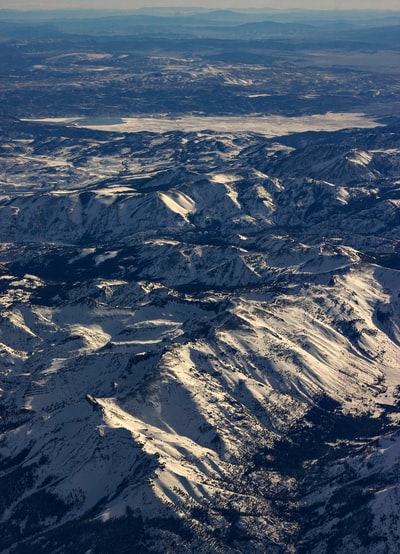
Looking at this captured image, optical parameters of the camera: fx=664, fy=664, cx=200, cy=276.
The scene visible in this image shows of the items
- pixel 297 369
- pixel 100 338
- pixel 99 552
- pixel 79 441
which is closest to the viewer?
pixel 99 552

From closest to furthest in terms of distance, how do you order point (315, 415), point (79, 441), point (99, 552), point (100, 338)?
point (99, 552) < point (79, 441) < point (315, 415) < point (100, 338)

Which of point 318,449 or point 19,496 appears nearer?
point 19,496

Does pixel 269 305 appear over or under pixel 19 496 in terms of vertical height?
over

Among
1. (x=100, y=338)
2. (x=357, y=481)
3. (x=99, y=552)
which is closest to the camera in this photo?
(x=99, y=552)

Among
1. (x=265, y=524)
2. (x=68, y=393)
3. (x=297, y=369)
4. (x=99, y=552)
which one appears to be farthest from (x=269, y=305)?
(x=99, y=552)

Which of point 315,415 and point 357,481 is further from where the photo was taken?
point 315,415

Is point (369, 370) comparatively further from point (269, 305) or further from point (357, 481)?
point (357, 481)

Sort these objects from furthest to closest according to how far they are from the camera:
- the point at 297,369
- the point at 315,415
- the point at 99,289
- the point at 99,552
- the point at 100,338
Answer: the point at 99,289 → the point at 100,338 → the point at 297,369 → the point at 315,415 → the point at 99,552

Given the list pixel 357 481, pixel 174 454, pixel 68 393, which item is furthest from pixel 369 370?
pixel 68 393

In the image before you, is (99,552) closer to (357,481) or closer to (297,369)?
(357,481)
